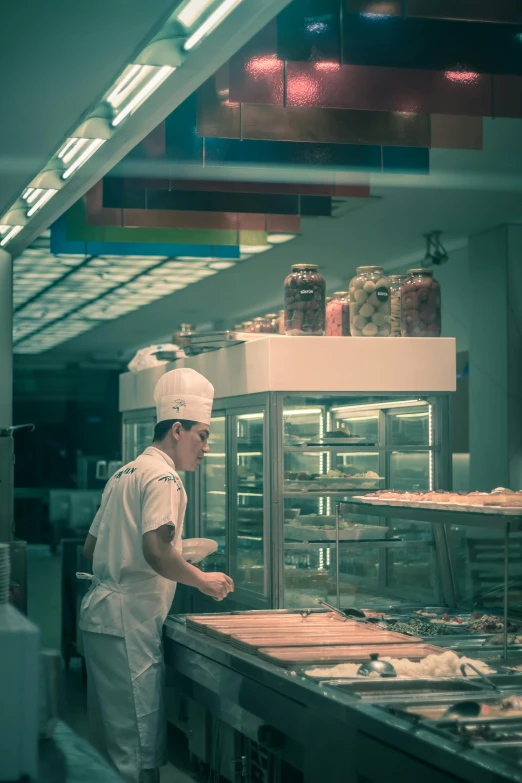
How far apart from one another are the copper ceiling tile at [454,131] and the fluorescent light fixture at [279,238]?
3.40m

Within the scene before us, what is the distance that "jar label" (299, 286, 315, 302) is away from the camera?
15.6 feet

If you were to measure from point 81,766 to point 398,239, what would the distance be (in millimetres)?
7467

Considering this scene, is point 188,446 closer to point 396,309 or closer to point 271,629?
point 271,629

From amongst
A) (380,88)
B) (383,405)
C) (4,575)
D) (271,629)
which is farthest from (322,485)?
(4,575)

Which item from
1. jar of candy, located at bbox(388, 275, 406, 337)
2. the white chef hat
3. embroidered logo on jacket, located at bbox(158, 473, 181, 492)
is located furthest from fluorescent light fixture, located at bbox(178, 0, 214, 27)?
jar of candy, located at bbox(388, 275, 406, 337)

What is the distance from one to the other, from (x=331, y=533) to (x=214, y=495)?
5.75ft

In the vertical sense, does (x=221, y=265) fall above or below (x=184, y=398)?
above

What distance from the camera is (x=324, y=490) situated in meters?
4.76

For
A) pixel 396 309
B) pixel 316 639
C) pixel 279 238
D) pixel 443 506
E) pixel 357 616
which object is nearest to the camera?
pixel 443 506

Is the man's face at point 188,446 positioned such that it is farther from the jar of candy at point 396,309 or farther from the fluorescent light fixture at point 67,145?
the jar of candy at point 396,309

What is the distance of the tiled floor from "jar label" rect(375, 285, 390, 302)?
83.6 inches

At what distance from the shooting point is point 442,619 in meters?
3.94

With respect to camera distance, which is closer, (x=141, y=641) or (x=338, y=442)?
(x=141, y=641)

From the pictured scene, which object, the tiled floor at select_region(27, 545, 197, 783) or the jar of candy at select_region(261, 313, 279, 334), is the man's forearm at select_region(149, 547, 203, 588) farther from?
the jar of candy at select_region(261, 313, 279, 334)
